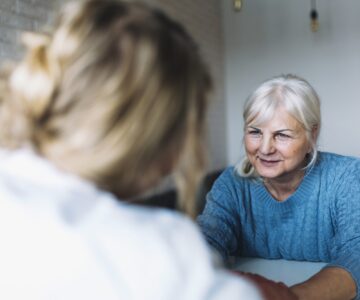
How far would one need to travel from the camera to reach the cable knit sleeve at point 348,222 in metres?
1.16

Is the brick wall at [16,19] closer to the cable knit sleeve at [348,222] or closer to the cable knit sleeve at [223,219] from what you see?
the cable knit sleeve at [223,219]

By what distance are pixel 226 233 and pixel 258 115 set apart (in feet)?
Result: 1.20

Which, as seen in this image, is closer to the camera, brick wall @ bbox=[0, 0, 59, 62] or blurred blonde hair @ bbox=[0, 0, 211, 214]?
blurred blonde hair @ bbox=[0, 0, 211, 214]

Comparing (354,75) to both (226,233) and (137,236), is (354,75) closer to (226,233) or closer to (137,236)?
(226,233)

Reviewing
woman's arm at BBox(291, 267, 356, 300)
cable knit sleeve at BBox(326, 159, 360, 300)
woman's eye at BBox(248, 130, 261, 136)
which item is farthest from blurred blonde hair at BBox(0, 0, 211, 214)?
woman's eye at BBox(248, 130, 261, 136)

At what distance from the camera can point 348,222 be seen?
50.6 inches

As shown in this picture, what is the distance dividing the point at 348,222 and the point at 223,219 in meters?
0.36

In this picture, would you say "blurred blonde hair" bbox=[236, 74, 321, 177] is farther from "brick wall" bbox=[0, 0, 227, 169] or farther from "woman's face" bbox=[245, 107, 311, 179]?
"brick wall" bbox=[0, 0, 227, 169]

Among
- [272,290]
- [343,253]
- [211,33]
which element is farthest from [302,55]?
[272,290]

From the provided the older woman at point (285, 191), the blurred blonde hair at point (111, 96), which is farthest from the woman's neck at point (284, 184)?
the blurred blonde hair at point (111, 96)

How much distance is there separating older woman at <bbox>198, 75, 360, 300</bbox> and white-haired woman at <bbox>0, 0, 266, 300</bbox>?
815 millimetres

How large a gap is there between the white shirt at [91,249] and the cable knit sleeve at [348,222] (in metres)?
0.69

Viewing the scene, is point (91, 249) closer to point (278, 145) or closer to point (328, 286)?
point (328, 286)

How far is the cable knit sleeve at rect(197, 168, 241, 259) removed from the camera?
1.35 m
